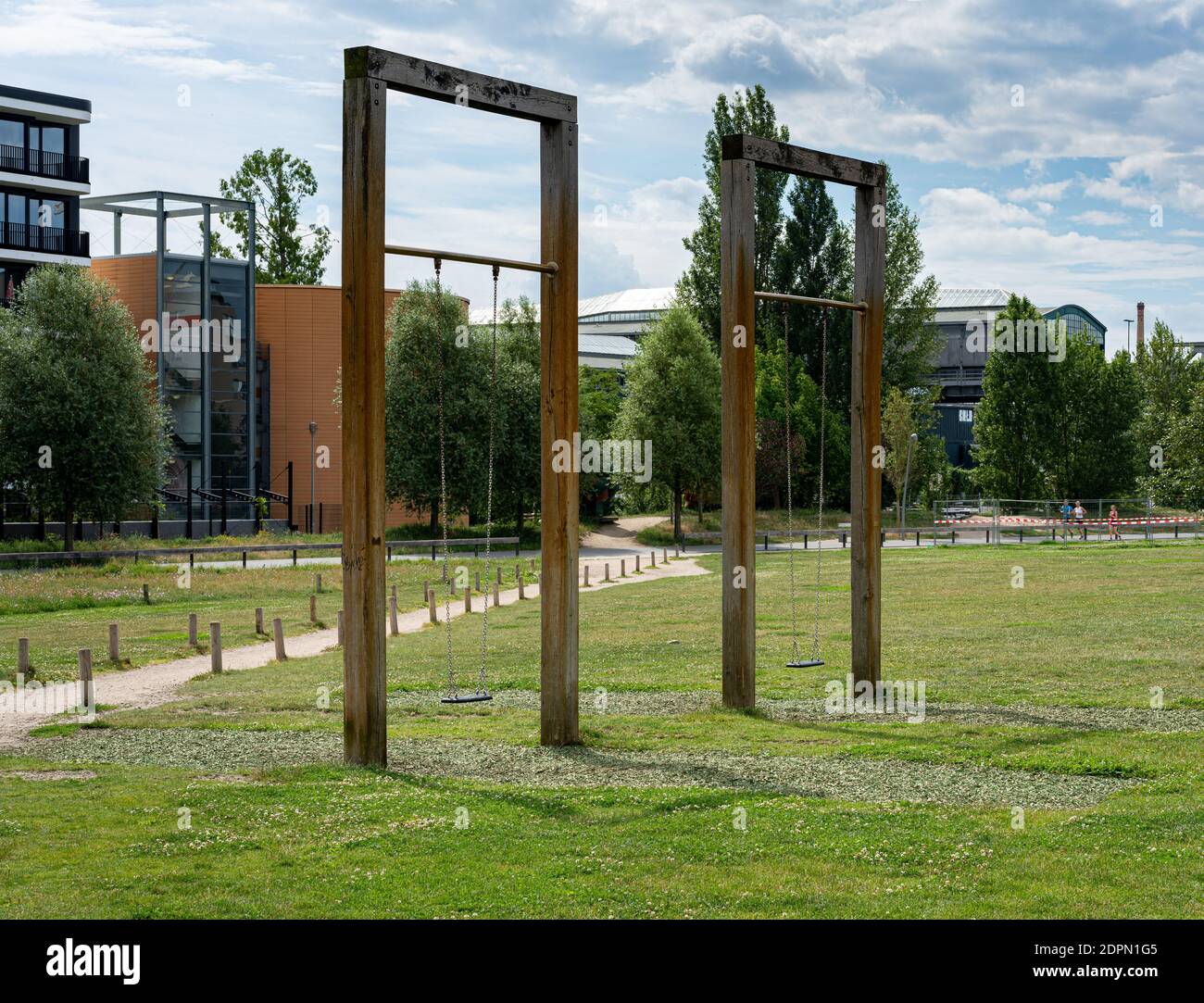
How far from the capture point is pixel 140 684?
692 inches

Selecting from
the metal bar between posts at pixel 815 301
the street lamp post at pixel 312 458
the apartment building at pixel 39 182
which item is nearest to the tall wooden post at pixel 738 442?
the metal bar between posts at pixel 815 301

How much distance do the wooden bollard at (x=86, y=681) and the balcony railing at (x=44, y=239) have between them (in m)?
47.6

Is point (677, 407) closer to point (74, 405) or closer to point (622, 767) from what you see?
point (74, 405)

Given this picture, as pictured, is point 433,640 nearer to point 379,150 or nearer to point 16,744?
point 16,744

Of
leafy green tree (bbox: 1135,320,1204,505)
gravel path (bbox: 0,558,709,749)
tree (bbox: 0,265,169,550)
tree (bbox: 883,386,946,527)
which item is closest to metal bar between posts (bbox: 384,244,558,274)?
gravel path (bbox: 0,558,709,749)

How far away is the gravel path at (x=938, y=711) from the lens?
1241cm

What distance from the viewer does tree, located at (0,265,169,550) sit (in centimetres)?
4256

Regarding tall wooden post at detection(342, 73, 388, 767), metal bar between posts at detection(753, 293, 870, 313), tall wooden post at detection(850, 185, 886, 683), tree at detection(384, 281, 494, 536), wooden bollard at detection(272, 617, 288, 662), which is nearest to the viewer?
tall wooden post at detection(342, 73, 388, 767)

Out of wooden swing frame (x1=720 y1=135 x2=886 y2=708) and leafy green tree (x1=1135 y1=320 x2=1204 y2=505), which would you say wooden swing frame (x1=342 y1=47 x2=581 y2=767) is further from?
leafy green tree (x1=1135 y1=320 x2=1204 y2=505)

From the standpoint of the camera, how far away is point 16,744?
503 inches

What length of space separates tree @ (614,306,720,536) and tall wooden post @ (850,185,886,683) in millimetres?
43855

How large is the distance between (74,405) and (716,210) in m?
32.2

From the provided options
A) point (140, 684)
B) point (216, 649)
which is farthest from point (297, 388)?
point (140, 684)

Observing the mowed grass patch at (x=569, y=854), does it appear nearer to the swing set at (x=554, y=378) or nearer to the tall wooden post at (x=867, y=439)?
the swing set at (x=554, y=378)
